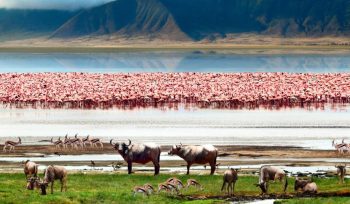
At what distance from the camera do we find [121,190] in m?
25.0

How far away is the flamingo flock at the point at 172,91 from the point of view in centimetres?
5803

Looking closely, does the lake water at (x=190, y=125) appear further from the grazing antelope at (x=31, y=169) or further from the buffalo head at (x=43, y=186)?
the buffalo head at (x=43, y=186)

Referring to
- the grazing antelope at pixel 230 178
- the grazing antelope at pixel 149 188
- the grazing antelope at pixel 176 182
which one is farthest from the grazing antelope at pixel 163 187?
the grazing antelope at pixel 230 178

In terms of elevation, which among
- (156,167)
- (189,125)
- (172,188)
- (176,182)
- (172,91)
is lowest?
(172,188)

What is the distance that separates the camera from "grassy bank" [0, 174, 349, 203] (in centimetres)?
2319

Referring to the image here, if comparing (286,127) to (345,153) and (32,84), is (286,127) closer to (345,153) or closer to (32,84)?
(345,153)

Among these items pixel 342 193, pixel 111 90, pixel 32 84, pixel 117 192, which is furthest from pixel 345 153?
pixel 32 84

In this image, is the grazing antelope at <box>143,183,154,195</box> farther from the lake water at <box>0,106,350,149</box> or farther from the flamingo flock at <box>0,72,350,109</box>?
the flamingo flock at <box>0,72,350,109</box>

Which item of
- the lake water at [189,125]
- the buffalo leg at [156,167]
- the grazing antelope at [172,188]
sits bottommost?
the grazing antelope at [172,188]

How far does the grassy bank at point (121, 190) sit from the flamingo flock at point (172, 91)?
2894 centimetres

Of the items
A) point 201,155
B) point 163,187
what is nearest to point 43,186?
point 163,187

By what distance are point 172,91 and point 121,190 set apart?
3895 centimetres

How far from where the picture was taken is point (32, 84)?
7106cm

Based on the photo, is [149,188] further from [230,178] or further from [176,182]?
→ [230,178]
